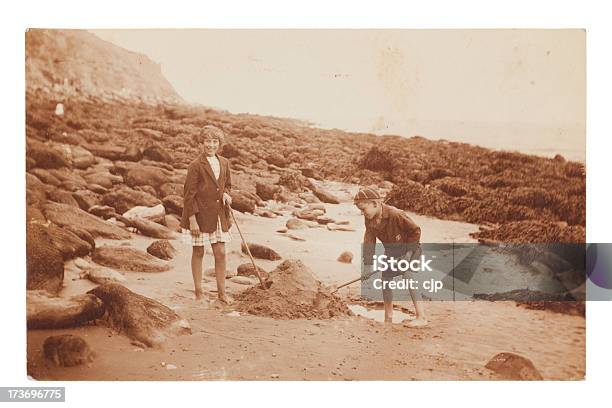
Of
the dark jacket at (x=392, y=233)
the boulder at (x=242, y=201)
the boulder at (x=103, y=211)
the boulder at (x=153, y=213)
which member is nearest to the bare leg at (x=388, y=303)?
the dark jacket at (x=392, y=233)

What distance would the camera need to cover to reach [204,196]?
4.41m

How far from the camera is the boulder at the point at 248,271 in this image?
4438mm

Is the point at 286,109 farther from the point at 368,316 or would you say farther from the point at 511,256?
Result: the point at 511,256

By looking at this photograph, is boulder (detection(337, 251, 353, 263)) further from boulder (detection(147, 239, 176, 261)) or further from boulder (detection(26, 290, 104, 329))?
boulder (detection(26, 290, 104, 329))

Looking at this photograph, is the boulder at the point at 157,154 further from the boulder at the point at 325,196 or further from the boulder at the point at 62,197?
the boulder at the point at 325,196

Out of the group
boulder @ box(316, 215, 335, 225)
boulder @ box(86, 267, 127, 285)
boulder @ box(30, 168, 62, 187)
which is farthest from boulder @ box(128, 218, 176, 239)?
boulder @ box(316, 215, 335, 225)

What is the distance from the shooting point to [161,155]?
14.6ft

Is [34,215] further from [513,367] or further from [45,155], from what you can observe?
[513,367]

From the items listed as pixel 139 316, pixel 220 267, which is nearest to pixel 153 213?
pixel 220 267

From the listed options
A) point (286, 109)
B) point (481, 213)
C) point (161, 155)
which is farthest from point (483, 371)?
point (161, 155)

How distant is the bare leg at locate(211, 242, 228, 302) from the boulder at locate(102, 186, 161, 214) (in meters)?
0.53

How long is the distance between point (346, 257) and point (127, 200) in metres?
1.59

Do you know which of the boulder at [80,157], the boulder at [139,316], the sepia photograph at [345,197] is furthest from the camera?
the boulder at [80,157]

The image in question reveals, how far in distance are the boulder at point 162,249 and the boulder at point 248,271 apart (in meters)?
0.48
